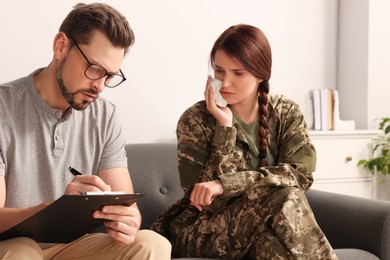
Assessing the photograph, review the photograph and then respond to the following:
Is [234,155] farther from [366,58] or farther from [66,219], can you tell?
[366,58]

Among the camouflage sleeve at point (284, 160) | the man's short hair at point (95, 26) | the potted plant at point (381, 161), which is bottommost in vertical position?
the potted plant at point (381, 161)

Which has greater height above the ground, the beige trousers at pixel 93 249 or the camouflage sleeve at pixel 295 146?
the camouflage sleeve at pixel 295 146

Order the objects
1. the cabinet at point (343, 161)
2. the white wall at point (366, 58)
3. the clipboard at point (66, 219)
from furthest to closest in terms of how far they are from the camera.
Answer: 1. the white wall at point (366, 58)
2. the cabinet at point (343, 161)
3. the clipboard at point (66, 219)

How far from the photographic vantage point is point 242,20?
3.31m

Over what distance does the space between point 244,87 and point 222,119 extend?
0.53ft

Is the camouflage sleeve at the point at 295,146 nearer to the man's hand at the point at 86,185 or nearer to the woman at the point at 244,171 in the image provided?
the woman at the point at 244,171

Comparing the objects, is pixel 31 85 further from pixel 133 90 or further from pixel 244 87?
Result: pixel 133 90

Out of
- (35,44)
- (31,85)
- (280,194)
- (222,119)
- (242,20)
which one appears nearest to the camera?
(31,85)

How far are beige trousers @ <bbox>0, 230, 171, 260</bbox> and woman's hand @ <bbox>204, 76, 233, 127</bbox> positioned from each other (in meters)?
0.59

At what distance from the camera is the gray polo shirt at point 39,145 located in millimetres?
1819

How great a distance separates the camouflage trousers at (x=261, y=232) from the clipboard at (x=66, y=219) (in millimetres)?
486

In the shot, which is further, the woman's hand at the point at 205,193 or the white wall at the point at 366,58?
the white wall at the point at 366,58

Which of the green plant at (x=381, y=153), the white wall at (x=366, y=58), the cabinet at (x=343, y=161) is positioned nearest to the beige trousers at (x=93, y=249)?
the cabinet at (x=343, y=161)

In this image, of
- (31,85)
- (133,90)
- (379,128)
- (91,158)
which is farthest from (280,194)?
(379,128)
